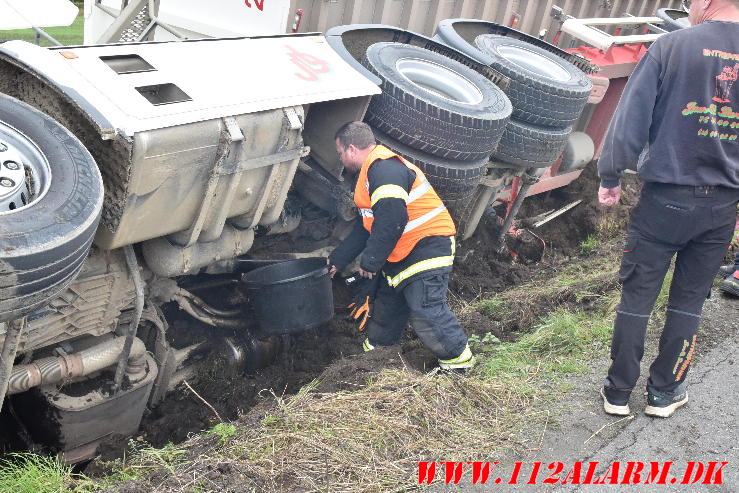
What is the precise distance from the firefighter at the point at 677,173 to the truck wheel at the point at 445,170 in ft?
3.87

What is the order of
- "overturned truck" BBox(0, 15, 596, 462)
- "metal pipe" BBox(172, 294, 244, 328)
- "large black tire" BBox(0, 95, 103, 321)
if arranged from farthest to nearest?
"metal pipe" BBox(172, 294, 244, 328) → "overturned truck" BBox(0, 15, 596, 462) → "large black tire" BBox(0, 95, 103, 321)

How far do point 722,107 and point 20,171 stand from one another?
2.78m

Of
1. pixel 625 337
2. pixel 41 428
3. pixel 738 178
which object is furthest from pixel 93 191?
pixel 738 178

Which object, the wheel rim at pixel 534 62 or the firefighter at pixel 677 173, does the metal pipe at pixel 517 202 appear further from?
the firefighter at pixel 677 173

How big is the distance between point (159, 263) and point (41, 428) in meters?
0.91

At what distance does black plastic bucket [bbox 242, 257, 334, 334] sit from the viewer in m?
4.11

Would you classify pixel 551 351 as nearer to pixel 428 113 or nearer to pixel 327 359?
pixel 327 359

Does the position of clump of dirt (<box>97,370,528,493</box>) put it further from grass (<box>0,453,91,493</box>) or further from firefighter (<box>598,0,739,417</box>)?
firefighter (<box>598,0,739,417</box>)

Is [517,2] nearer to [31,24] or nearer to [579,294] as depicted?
[579,294]

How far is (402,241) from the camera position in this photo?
416cm

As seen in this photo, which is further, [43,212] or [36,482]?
[36,482]

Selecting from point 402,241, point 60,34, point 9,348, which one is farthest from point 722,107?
point 60,34

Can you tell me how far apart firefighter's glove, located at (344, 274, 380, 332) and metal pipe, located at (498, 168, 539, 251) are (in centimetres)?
158

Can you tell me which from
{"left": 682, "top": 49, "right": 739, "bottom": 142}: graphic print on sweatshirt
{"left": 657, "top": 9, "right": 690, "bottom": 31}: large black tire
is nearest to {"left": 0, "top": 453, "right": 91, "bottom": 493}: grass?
{"left": 682, "top": 49, "right": 739, "bottom": 142}: graphic print on sweatshirt
